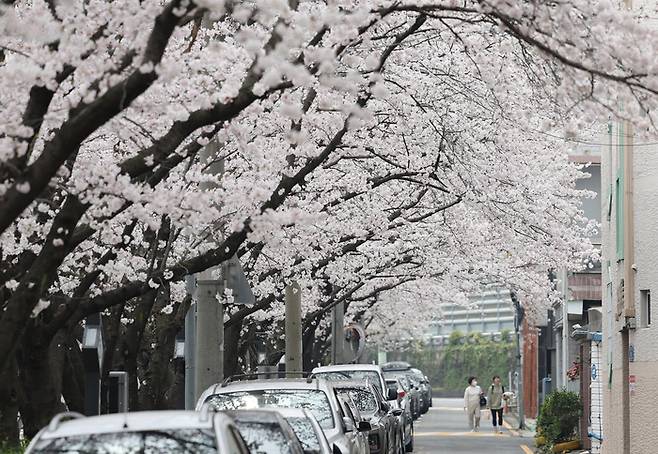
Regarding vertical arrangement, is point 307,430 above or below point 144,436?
below

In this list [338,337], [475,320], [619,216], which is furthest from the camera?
[475,320]

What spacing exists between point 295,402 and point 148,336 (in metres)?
12.7

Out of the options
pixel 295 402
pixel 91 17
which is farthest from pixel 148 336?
pixel 91 17

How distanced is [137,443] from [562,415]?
2414 cm

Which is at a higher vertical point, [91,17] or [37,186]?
[91,17]

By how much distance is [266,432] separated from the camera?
11328mm

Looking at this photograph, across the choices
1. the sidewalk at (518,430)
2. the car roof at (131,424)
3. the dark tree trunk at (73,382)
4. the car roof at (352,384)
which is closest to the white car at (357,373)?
the car roof at (352,384)

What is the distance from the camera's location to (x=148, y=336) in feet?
89.3

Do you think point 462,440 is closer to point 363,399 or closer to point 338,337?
point 338,337

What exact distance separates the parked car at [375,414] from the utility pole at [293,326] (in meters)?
3.29

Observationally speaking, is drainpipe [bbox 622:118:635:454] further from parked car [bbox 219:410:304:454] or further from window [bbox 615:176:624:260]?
parked car [bbox 219:410:304:454]

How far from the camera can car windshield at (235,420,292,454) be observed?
11.2m

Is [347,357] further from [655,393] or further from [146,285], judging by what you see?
[146,285]

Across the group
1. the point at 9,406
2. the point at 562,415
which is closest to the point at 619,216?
the point at 562,415
